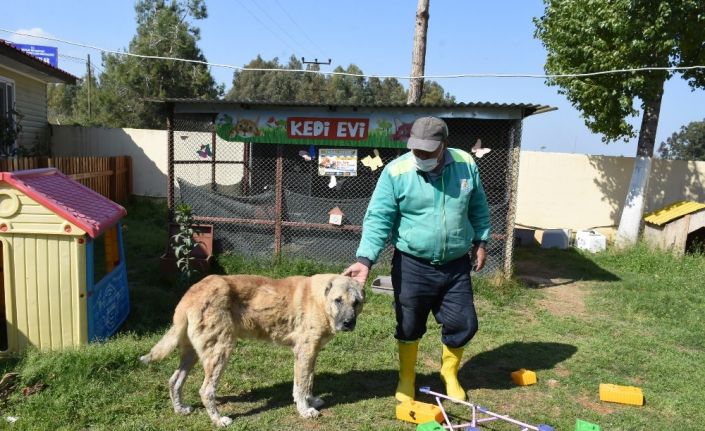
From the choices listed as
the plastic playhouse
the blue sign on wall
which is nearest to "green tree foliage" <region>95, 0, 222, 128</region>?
the blue sign on wall

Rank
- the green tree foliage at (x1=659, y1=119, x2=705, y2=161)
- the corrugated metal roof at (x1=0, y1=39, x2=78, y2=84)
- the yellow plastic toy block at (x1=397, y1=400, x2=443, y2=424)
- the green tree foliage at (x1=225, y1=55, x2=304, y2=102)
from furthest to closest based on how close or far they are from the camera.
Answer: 1. the green tree foliage at (x1=225, y1=55, x2=304, y2=102)
2. the green tree foliage at (x1=659, y1=119, x2=705, y2=161)
3. the corrugated metal roof at (x1=0, y1=39, x2=78, y2=84)
4. the yellow plastic toy block at (x1=397, y1=400, x2=443, y2=424)

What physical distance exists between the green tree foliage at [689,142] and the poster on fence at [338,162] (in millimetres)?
35428

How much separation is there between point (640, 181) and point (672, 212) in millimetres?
856

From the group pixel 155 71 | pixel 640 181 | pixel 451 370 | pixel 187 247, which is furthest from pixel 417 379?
pixel 155 71

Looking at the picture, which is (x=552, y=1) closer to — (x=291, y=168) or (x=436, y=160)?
(x=291, y=168)

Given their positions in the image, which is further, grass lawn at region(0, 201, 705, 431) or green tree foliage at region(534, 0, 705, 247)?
green tree foliage at region(534, 0, 705, 247)

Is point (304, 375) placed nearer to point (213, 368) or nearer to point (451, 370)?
point (213, 368)

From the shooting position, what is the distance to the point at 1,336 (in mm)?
→ 5027

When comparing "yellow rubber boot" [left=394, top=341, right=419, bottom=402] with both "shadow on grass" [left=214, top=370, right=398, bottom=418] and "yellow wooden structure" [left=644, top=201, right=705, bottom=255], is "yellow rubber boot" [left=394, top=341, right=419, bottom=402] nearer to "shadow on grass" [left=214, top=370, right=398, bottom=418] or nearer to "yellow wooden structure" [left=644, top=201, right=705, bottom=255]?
"shadow on grass" [left=214, top=370, right=398, bottom=418]

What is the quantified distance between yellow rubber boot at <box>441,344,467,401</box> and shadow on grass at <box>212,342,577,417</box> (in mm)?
192

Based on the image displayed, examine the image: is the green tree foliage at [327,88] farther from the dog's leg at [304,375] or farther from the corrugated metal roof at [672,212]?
the dog's leg at [304,375]

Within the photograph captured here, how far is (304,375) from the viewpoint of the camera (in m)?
3.77

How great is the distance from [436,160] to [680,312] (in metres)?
5.15

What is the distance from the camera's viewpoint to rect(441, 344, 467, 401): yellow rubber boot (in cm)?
418
